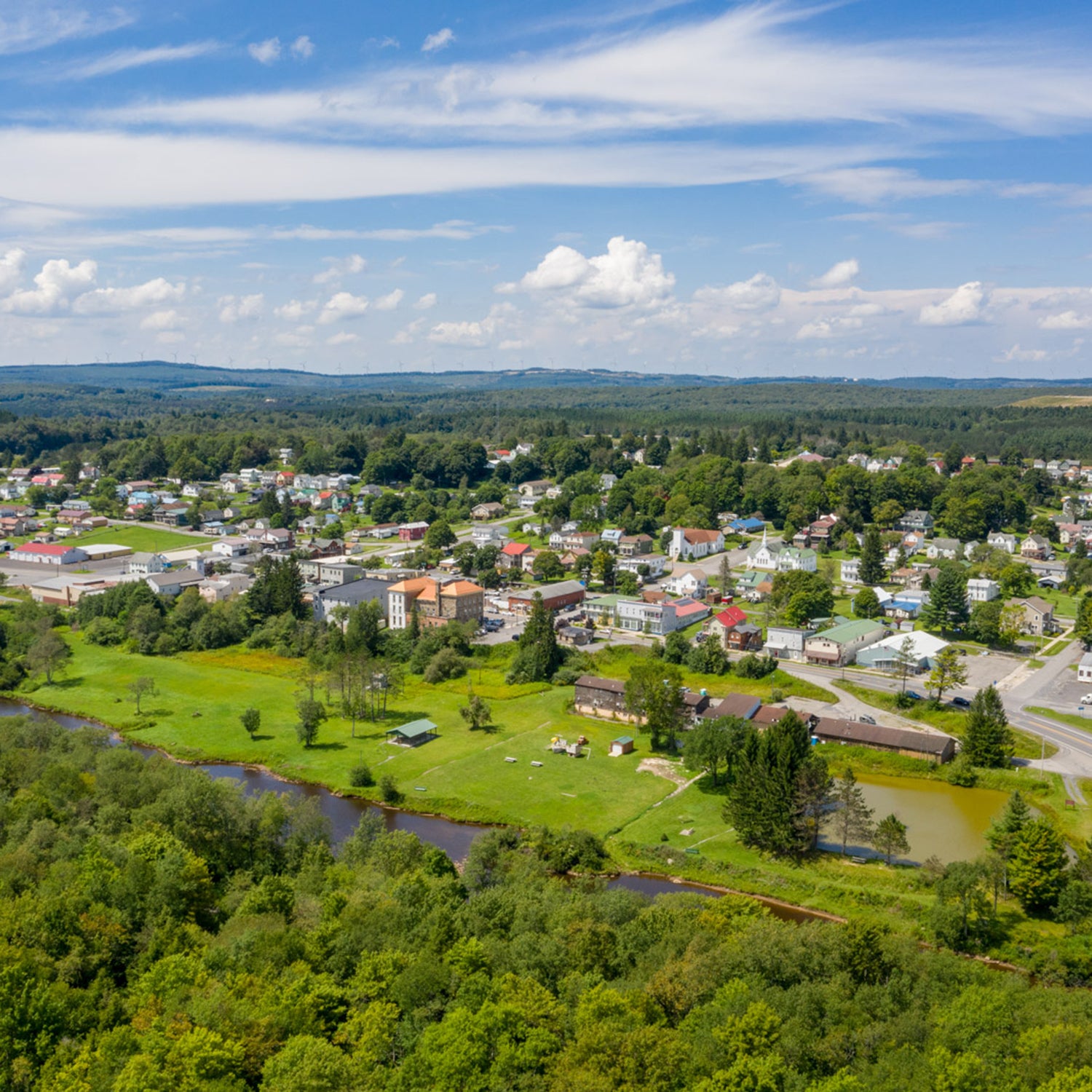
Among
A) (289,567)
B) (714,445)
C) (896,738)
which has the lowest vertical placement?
(896,738)

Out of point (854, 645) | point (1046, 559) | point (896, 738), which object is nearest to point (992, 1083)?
point (896, 738)

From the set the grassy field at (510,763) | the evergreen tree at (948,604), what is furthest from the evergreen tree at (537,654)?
the evergreen tree at (948,604)

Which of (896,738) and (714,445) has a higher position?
(714,445)

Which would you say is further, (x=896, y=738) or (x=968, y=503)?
(x=968, y=503)

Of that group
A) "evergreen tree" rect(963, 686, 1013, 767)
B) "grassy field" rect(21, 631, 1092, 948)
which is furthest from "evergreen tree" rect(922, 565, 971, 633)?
"evergreen tree" rect(963, 686, 1013, 767)

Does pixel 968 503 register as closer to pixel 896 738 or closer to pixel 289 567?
pixel 896 738

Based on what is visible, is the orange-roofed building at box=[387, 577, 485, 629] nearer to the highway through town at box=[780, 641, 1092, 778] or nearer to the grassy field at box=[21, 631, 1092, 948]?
the grassy field at box=[21, 631, 1092, 948]

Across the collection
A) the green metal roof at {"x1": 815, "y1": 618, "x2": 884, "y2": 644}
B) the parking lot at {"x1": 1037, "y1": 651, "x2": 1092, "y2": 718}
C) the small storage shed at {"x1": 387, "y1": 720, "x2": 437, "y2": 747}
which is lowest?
the small storage shed at {"x1": 387, "y1": 720, "x2": 437, "y2": 747}

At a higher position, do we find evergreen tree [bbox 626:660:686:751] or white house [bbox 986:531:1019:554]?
white house [bbox 986:531:1019:554]
